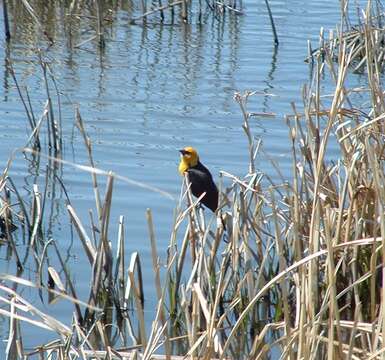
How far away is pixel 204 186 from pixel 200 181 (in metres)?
0.08

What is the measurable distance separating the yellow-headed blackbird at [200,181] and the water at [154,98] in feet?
0.94

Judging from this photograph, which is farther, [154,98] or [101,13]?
[101,13]

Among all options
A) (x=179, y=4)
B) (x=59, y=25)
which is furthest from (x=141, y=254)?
(x=179, y=4)

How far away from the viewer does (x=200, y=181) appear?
6.25 metres

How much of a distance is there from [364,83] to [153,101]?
2.17 metres

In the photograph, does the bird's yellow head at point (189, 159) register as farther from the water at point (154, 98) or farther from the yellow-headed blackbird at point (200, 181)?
the water at point (154, 98)

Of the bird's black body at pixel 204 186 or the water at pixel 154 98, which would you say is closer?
the bird's black body at pixel 204 186

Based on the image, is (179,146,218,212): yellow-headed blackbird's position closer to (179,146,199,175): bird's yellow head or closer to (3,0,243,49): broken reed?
(179,146,199,175): bird's yellow head

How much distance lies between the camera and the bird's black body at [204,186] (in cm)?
605

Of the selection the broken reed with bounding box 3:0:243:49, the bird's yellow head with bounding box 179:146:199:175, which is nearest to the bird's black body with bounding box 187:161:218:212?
the bird's yellow head with bounding box 179:146:199:175

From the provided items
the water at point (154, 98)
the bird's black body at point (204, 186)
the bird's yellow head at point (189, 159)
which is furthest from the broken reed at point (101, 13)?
the bird's black body at point (204, 186)

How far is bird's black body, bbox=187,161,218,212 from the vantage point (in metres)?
6.05

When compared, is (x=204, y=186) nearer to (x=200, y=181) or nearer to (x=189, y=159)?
(x=200, y=181)

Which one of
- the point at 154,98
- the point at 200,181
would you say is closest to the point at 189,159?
the point at 200,181
